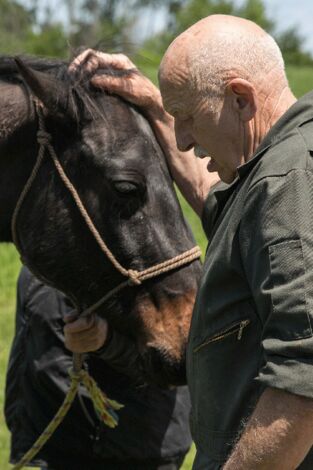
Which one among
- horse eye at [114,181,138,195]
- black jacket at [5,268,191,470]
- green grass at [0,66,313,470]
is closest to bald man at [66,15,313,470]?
horse eye at [114,181,138,195]

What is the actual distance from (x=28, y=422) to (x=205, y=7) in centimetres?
5863

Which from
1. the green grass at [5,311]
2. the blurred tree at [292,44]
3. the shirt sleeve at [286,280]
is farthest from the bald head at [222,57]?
the blurred tree at [292,44]

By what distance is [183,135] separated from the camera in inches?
108

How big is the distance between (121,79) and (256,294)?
Answer: 1.60 meters

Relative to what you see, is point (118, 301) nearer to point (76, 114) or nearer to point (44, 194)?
point (44, 194)

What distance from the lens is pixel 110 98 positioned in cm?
364

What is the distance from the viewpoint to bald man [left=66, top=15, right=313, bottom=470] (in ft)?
7.13

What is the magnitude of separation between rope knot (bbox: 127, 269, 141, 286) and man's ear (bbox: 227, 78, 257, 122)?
→ 3.74 ft

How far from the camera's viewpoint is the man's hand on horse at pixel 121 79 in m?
3.62

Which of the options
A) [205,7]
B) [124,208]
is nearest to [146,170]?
[124,208]

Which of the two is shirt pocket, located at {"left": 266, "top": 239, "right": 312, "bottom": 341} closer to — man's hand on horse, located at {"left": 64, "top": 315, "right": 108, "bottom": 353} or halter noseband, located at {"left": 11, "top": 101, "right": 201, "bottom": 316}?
halter noseband, located at {"left": 11, "top": 101, "right": 201, "bottom": 316}

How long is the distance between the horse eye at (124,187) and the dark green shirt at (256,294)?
0.85 m

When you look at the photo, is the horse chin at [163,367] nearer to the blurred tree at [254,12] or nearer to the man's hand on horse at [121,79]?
the man's hand on horse at [121,79]

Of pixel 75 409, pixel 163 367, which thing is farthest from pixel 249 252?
pixel 75 409
